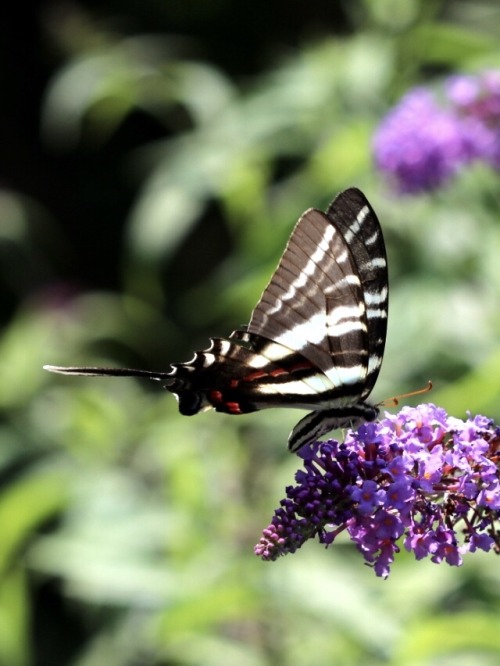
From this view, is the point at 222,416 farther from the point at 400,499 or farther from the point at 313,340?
the point at 400,499

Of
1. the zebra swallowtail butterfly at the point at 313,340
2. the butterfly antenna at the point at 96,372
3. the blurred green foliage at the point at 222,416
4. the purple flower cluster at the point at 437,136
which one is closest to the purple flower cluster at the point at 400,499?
the zebra swallowtail butterfly at the point at 313,340

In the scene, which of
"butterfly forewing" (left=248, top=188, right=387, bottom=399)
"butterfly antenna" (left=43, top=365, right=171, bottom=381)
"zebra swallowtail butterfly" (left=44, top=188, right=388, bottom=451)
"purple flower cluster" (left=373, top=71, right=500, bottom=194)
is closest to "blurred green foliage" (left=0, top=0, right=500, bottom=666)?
"purple flower cluster" (left=373, top=71, right=500, bottom=194)

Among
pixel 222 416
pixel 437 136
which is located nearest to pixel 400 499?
pixel 437 136

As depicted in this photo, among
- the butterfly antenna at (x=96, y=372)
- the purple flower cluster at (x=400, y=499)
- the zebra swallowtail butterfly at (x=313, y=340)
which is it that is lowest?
the purple flower cluster at (x=400, y=499)

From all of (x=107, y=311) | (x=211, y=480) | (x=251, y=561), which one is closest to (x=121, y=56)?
(x=107, y=311)

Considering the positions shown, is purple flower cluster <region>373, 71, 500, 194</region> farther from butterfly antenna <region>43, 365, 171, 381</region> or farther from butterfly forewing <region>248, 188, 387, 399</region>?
butterfly antenna <region>43, 365, 171, 381</region>

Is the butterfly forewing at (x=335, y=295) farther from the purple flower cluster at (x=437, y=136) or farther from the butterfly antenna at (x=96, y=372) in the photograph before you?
the purple flower cluster at (x=437, y=136)
